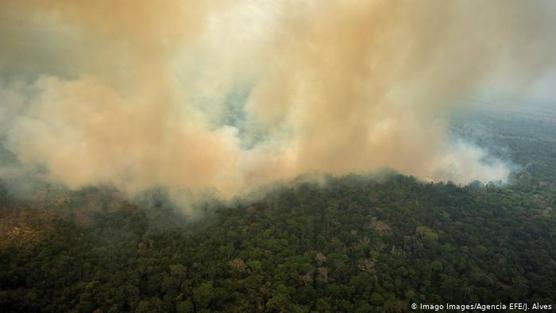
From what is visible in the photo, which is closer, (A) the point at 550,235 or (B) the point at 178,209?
(B) the point at 178,209

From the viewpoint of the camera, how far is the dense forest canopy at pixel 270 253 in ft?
153

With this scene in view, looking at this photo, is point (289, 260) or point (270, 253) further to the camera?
point (270, 253)

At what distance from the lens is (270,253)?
55625 mm

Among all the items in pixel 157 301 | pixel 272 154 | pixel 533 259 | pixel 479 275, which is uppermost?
pixel 272 154

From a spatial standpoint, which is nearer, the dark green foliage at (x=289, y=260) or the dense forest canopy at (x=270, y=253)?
the dark green foliage at (x=289, y=260)

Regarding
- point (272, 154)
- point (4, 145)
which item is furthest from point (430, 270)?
point (4, 145)

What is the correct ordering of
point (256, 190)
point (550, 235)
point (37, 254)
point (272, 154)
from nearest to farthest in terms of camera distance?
1. point (37, 254)
2. point (550, 235)
3. point (256, 190)
4. point (272, 154)

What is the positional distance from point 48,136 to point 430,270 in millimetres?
63362

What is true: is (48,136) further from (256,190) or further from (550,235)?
(550,235)

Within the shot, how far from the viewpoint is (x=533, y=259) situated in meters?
60.9

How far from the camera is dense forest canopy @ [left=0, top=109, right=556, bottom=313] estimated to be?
153ft

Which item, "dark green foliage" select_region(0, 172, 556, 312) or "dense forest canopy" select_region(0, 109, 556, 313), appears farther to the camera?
"dense forest canopy" select_region(0, 109, 556, 313)

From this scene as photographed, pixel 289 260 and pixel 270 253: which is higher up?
pixel 270 253

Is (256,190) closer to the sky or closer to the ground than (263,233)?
closer to the sky
